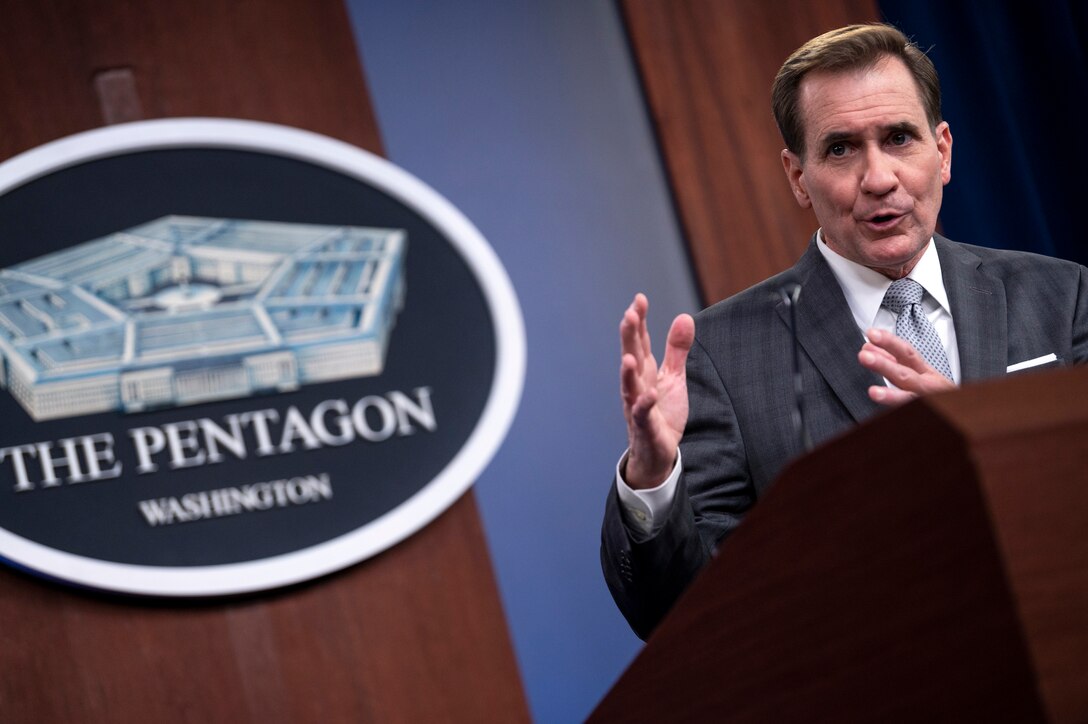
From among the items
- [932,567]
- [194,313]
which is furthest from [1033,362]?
[194,313]

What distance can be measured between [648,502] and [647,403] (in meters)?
0.15

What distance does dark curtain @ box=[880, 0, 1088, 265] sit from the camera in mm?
3158

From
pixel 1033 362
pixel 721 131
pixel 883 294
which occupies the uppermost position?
pixel 721 131

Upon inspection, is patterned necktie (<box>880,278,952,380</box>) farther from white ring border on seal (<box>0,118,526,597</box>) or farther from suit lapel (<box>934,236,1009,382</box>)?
white ring border on seal (<box>0,118,526,597</box>)

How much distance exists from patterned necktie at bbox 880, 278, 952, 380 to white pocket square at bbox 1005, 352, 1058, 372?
0.08 meters

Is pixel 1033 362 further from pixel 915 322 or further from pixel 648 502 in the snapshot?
pixel 648 502

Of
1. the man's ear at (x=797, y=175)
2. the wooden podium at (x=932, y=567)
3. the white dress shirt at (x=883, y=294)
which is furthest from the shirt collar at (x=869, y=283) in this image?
the wooden podium at (x=932, y=567)

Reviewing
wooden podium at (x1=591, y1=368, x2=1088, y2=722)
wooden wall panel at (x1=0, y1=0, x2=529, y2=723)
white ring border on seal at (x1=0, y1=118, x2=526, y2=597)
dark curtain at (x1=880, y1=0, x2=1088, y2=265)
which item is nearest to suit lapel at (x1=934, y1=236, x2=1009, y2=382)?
wooden podium at (x1=591, y1=368, x2=1088, y2=722)

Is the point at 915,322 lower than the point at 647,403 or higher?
lower

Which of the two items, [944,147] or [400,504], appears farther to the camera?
[400,504]

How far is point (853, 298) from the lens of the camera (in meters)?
1.71

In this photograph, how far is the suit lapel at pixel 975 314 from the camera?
1586 millimetres

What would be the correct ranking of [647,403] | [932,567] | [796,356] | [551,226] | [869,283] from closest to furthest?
1. [932,567]
2. [647,403]
3. [796,356]
4. [869,283]
5. [551,226]

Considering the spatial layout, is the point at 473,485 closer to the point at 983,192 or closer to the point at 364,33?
the point at 364,33
